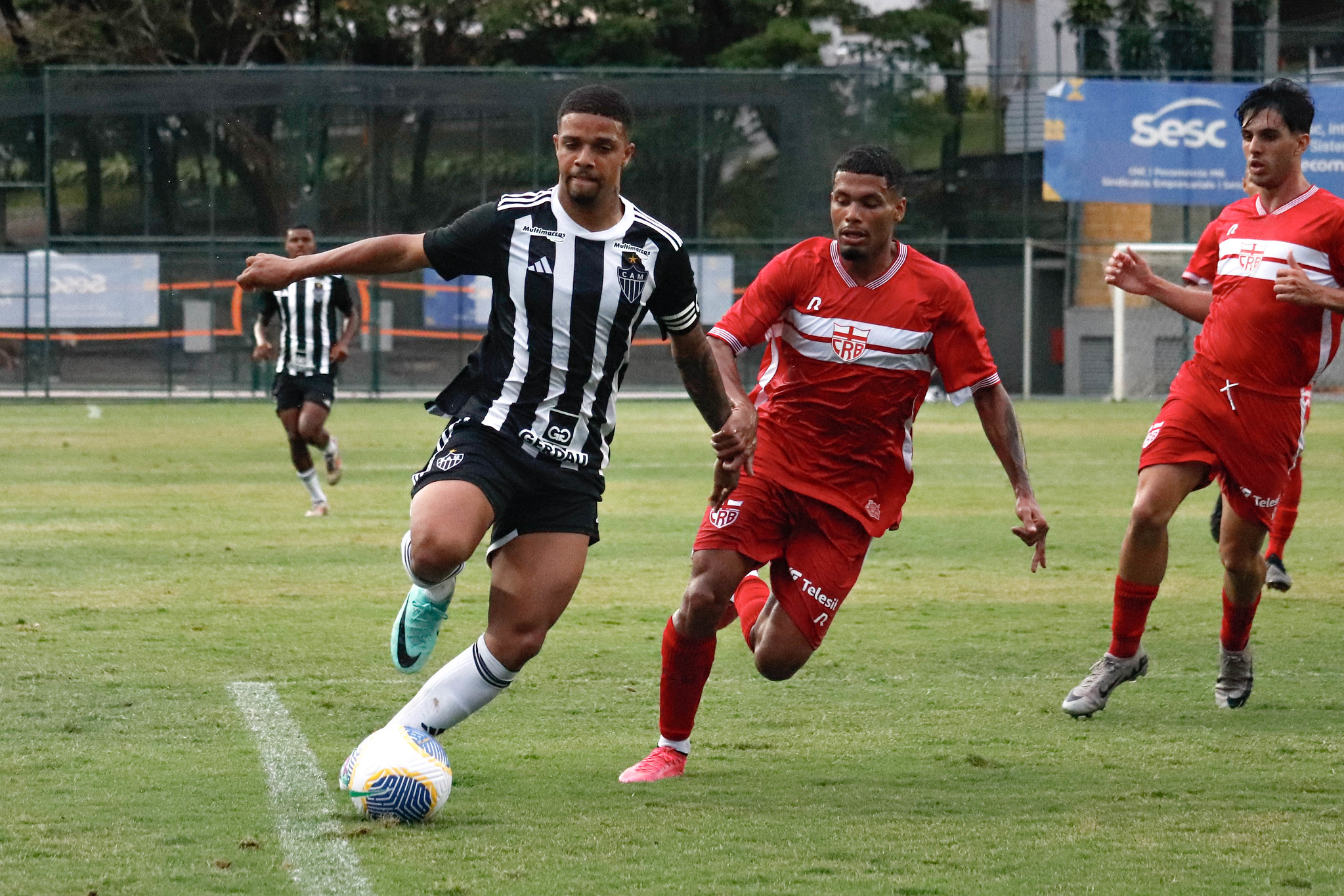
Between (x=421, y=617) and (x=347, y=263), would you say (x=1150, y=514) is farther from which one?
(x=347, y=263)

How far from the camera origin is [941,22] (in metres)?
40.7

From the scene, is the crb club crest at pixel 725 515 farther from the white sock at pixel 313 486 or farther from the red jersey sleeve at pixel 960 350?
the white sock at pixel 313 486

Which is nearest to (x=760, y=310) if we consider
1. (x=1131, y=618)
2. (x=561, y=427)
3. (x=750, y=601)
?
(x=561, y=427)

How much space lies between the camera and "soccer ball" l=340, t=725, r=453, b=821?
4.95 metres

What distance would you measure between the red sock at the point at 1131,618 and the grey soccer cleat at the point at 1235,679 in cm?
40

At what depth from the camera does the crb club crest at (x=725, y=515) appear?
6016 mm

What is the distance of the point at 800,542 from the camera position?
20.3 feet

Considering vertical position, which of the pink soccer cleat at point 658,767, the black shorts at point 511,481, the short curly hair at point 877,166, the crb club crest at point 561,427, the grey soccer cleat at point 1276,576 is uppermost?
the short curly hair at point 877,166

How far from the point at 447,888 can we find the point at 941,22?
38.4 metres

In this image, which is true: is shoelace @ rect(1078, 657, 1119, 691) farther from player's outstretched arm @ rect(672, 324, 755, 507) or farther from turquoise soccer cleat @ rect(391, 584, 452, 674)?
turquoise soccer cleat @ rect(391, 584, 452, 674)

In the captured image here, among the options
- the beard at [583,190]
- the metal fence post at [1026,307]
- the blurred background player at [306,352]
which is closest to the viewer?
the beard at [583,190]

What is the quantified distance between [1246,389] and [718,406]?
2288mm

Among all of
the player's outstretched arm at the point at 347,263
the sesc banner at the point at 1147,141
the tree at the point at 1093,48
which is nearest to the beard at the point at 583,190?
the player's outstretched arm at the point at 347,263

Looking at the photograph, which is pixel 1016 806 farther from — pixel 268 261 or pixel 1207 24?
pixel 1207 24
